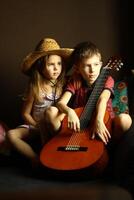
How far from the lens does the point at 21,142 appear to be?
2.01 m

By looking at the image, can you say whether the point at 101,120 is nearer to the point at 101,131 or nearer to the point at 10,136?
the point at 101,131

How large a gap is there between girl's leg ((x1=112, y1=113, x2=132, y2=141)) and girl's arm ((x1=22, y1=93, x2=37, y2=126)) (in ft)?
1.73

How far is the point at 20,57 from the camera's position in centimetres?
254

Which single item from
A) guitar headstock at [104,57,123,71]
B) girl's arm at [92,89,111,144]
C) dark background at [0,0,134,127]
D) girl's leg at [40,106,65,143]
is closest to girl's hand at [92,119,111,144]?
girl's arm at [92,89,111,144]

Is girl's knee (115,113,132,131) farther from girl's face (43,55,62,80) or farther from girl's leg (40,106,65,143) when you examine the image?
girl's face (43,55,62,80)

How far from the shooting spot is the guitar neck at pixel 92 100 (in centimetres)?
186

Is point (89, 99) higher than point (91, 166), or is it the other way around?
point (89, 99)

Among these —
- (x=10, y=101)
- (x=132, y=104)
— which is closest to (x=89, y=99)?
(x=132, y=104)

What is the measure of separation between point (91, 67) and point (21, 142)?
508 millimetres

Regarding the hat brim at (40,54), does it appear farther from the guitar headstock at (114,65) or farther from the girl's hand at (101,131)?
the girl's hand at (101,131)
